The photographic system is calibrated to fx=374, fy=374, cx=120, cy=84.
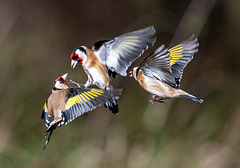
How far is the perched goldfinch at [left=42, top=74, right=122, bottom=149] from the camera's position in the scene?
0.53 meters

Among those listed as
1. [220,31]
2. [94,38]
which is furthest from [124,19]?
[220,31]

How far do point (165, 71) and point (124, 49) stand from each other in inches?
3.2

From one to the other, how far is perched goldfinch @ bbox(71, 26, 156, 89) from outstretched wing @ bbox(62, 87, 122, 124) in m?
0.01

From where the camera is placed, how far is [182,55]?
2.08 feet

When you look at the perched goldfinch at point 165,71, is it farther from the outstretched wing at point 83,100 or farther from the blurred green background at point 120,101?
the blurred green background at point 120,101

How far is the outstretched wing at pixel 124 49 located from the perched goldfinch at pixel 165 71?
0.02 m

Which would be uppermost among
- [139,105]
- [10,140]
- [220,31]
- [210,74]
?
[220,31]

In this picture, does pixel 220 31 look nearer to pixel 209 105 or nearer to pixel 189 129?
pixel 209 105

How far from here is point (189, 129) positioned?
11.4ft

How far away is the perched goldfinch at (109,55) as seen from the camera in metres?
0.52

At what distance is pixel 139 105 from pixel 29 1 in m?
2.21

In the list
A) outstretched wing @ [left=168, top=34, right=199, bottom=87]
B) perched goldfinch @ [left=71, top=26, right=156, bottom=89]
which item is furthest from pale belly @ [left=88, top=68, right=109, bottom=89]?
outstretched wing @ [left=168, top=34, right=199, bottom=87]

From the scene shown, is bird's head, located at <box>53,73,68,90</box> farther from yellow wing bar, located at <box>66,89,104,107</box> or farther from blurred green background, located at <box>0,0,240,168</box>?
blurred green background, located at <box>0,0,240,168</box>

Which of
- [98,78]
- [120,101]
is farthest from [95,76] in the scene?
[120,101]
